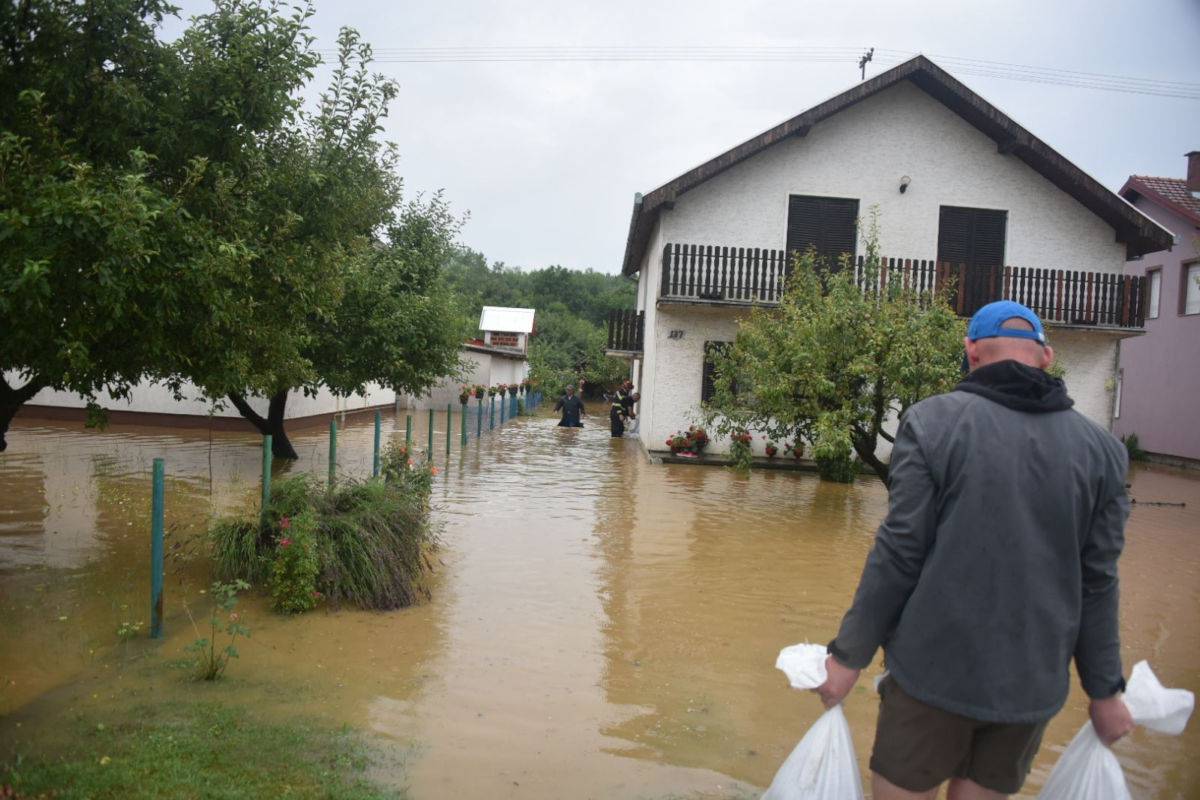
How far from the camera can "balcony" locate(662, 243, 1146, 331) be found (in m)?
18.4

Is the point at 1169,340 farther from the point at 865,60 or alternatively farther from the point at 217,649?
the point at 217,649

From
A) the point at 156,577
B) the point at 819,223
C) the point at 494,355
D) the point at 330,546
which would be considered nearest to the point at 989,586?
the point at 156,577

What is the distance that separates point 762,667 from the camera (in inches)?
243

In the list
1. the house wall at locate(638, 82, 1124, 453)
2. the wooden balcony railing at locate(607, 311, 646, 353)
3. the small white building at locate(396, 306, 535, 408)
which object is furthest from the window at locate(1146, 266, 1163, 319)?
the small white building at locate(396, 306, 535, 408)

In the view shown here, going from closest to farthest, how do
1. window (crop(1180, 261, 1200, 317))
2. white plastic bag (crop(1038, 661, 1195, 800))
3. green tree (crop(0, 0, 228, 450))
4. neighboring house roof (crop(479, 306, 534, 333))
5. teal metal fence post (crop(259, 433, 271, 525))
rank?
1. white plastic bag (crop(1038, 661, 1195, 800))
2. green tree (crop(0, 0, 228, 450))
3. teal metal fence post (crop(259, 433, 271, 525))
4. window (crop(1180, 261, 1200, 317))
5. neighboring house roof (crop(479, 306, 534, 333))

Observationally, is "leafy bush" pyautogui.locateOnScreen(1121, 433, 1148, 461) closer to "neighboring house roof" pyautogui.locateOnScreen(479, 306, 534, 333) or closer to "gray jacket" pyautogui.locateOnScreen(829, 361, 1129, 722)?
"gray jacket" pyautogui.locateOnScreen(829, 361, 1129, 722)

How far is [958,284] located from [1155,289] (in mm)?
12166

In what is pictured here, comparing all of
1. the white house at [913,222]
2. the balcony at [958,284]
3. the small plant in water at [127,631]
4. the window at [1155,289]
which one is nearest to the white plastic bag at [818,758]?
the small plant in water at [127,631]

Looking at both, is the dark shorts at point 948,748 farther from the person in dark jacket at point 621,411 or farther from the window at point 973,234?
the person in dark jacket at point 621,411

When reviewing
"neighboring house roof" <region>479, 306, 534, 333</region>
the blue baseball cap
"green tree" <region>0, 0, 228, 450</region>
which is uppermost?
"neighboring house roof" <region>479, 306, 534, 333</region>

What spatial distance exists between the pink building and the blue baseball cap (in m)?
24.3

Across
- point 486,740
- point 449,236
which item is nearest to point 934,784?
point 486,740

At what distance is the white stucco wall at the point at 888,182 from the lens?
63.0ft

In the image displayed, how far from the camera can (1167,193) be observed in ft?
86.3
